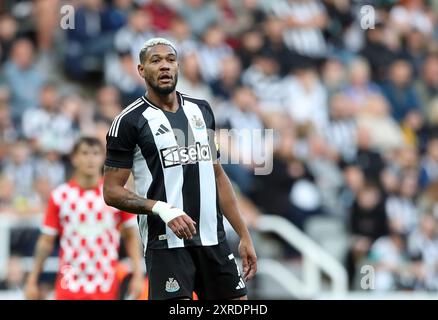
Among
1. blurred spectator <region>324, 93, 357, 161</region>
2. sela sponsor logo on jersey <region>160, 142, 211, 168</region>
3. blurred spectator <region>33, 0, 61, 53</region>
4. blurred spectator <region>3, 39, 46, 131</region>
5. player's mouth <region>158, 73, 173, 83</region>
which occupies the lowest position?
sela sponsor logo on jersey <region>160, 142, 211, 168</region>

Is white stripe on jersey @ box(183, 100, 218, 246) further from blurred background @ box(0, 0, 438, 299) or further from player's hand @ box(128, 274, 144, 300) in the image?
blurred background @ box(0, 0, 438, 299)

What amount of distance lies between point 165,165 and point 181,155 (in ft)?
0.42

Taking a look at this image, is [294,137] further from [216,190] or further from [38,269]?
[216,190]

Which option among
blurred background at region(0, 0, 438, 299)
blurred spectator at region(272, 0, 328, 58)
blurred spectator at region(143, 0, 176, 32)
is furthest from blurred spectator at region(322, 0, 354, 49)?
A: blurred spectator at region(143, 0, 176, 32)

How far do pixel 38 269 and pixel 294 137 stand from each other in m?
6.50

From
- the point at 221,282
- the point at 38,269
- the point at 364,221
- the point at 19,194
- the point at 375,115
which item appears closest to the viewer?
the point at 221,282

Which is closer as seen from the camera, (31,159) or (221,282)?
(221,282)

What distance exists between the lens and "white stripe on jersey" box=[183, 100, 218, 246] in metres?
7.35

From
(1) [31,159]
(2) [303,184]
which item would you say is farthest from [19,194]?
(2) [303,184]

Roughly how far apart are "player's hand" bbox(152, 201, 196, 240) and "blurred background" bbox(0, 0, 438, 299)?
572 cm

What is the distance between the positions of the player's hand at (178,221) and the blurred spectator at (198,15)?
Answer: 9.49 m

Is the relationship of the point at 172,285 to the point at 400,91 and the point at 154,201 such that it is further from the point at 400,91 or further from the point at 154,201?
the point at 400,91

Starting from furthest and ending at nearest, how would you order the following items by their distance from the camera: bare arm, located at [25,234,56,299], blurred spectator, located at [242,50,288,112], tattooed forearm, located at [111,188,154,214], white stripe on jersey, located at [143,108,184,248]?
blurred spectator, located at [242,50,288,112]
bare arm, located at [25,234,56,299]
white stripe on jersey, located at [143,108,184,248]
tattooed forearm, located at [111,188,154,214]

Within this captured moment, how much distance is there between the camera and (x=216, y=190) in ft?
24.6
